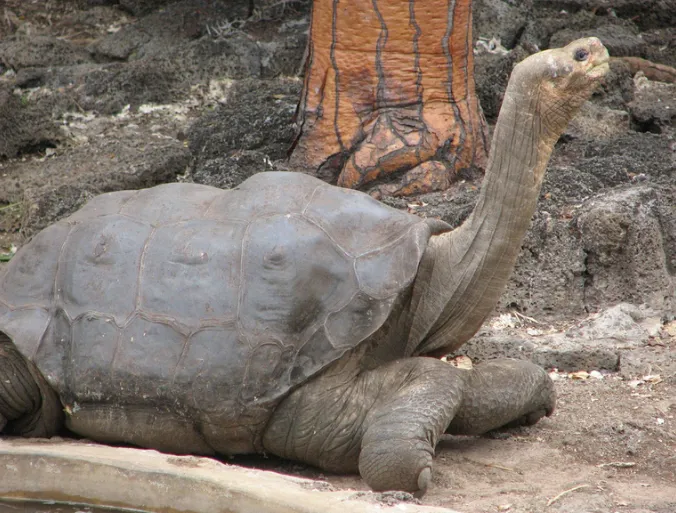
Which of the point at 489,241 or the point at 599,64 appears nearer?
the point at 599,64

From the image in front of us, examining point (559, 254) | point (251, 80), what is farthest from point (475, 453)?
point (251, 80)

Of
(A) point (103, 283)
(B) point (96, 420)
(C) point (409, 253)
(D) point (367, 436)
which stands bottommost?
(B) point (96, 420)

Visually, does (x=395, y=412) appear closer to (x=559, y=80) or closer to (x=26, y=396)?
(x=559, y=80)

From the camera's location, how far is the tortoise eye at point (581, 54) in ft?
9.94

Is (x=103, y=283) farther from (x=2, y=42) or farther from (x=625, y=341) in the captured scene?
(x=2, y=42)

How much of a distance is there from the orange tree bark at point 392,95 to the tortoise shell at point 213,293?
1.68 metres

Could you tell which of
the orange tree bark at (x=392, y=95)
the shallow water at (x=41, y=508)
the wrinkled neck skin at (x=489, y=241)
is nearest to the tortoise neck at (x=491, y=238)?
the wrinkled neck skin at (x=489, y=241)

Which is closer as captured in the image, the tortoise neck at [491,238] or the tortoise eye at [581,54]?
the tortoise eye at [581,54]

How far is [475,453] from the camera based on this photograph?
3680 millimetres

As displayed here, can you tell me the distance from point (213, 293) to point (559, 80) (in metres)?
1.39

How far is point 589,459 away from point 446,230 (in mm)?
1021

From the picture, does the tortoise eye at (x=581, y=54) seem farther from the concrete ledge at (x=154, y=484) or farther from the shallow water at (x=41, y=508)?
the shallow water at (x=41, y=508)

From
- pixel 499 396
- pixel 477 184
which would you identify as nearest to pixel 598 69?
pixel 499 396

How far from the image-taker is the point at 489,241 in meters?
3.45
